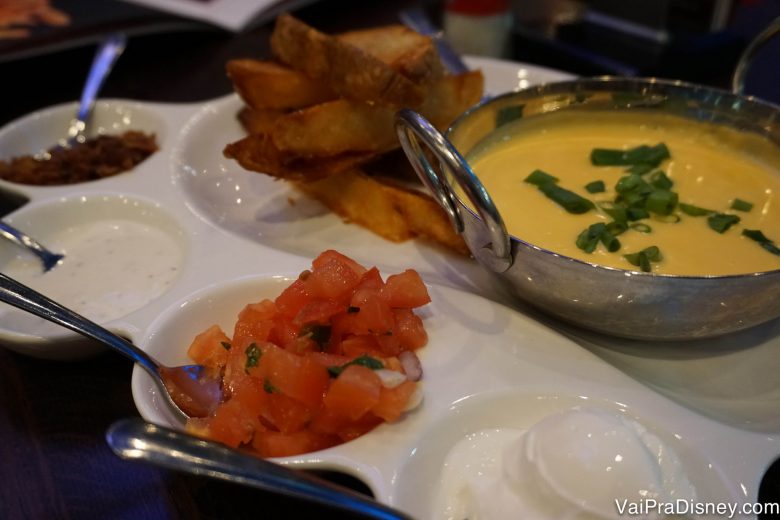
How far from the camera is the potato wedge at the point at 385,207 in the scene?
5.99 ft

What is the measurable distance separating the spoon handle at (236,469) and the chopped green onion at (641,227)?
1.00 m

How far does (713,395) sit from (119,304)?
60.4 inches

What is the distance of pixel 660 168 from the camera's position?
1.93 metres

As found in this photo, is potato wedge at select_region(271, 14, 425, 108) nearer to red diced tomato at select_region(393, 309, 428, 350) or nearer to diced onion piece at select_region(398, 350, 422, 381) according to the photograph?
red diced tomato at select_region(393, 309, 428, 350)

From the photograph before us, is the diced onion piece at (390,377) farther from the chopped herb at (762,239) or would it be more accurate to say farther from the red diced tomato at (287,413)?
the chopped herb at (762,239)

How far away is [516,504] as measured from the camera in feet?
3.74

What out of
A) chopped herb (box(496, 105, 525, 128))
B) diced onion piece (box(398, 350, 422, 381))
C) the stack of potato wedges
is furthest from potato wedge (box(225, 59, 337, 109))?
diced onion piece (box(398, 350, 422, 381))

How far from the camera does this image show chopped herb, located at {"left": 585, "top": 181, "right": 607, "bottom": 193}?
1.79 meters

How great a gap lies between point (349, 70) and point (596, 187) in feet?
2.63

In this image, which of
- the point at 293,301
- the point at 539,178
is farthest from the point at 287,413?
the point at 539,178

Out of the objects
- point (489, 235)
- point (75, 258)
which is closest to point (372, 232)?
point (489, 235)

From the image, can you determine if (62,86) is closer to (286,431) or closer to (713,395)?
(286,431)

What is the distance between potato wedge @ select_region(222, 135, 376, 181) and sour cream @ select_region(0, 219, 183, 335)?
35cm

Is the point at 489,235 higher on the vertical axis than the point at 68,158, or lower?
higher
